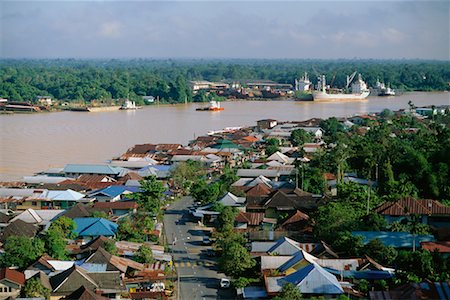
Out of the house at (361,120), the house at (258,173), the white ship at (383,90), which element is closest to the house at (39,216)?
the house at (258,173)

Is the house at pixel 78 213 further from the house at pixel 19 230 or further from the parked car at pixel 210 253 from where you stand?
the parked car at pixel 210 253

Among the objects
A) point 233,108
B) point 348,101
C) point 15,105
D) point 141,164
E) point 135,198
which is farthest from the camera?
point 348,101

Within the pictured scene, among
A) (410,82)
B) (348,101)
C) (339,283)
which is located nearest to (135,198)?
(339,283)

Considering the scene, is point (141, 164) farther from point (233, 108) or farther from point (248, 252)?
point (233, 108)

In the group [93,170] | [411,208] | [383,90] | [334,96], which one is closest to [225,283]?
[411,208]

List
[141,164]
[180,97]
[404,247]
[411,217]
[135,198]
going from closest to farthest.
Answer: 1. [404,247]
2. [411,217]
3. [135,198]
4. [141,164]
5. [180,97]

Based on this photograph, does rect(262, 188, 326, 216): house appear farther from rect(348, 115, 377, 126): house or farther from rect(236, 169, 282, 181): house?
rect(348, 115, 377, 126): house
